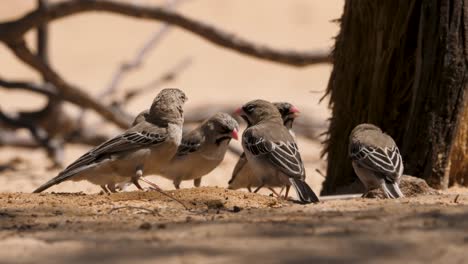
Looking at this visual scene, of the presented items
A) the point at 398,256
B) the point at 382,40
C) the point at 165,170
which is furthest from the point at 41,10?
the point at 398,256

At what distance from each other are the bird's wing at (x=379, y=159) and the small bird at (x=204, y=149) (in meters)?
1.35

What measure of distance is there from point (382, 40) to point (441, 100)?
78 cm

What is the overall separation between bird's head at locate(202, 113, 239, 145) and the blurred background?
301 inches

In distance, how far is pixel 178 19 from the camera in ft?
41.0

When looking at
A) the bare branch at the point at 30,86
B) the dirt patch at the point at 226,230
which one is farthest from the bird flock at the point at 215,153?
the bare branch at the point at 30,86

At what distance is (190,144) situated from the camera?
8719 millimetres

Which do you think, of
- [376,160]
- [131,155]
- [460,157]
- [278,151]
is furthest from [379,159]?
[131,155]

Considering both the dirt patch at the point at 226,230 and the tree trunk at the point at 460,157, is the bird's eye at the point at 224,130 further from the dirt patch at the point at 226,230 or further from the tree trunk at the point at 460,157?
the tree trunk at the point at 460,157

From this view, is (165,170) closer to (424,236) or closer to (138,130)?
(138,130)

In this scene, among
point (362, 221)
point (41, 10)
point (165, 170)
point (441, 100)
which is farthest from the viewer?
point (41, 10)

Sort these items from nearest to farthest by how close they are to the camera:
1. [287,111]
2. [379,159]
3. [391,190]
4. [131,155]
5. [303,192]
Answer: [303,192] < [391,190] < [379,159] < [131,155] < [287,111]

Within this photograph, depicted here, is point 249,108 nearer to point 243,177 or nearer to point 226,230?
point 243,177

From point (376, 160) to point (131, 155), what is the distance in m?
2.08

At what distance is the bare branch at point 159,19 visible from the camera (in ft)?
40.1
